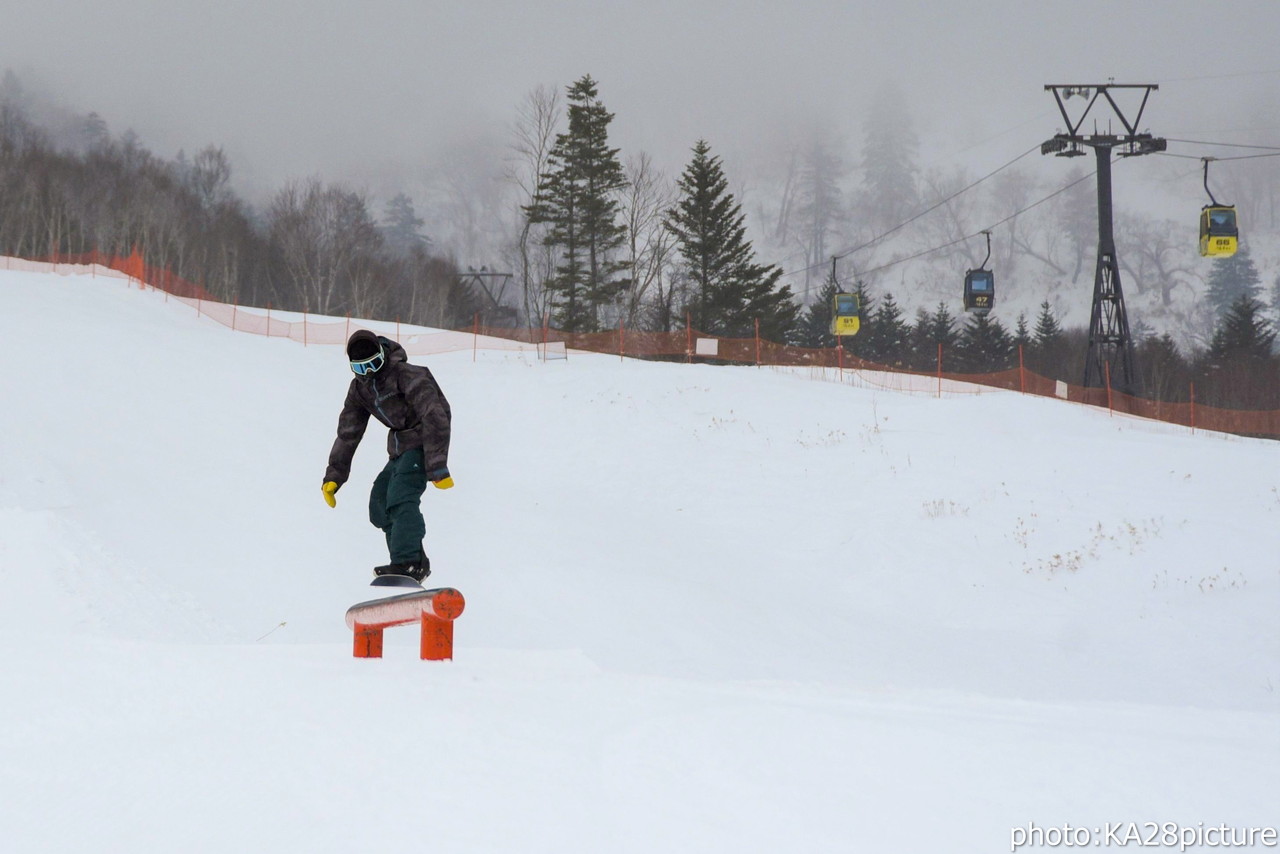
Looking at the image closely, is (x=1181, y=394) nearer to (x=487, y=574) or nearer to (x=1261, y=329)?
(x=1261, y=329)

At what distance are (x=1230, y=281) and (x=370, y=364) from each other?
146877mm

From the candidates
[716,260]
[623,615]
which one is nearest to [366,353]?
[623,615]

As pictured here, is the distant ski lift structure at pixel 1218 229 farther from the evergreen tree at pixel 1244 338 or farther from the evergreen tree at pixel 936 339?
the evergreen tree at pixel 1244 338

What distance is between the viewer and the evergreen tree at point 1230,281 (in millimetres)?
124812

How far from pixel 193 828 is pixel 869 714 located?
8.52ft

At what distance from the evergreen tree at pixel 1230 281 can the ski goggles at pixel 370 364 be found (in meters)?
142

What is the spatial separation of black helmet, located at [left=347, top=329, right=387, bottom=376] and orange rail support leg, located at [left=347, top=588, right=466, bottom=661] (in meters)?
1.48

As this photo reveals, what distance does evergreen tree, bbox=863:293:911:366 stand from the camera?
77500mm

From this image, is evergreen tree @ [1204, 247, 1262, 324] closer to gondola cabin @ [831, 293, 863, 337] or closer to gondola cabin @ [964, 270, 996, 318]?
gondola cabin @ [831, 293, 863, 337]

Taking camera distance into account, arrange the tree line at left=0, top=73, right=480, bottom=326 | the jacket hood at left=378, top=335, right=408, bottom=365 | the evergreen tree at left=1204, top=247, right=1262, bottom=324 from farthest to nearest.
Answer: the evergreen tree at left=1204, top=247, right=1262, bottom=324 < the tree line at left=0, top=73, right=480, bottom=326 < the jacket hood at left=378, top=335, right=408, bottom=365

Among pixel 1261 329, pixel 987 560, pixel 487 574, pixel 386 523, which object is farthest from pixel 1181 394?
pixel 386 523

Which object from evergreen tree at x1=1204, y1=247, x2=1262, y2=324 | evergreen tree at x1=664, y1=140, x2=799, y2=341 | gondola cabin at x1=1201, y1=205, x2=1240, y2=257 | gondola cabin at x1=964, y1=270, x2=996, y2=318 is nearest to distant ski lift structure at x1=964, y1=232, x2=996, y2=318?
gondola cabin at x1=964, y1=270, x2=996, y2=318

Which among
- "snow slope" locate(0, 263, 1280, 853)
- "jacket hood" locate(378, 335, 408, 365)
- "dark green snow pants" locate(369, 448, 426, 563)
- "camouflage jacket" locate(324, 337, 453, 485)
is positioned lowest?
"snow slope" locate(0, 263, 1280, 853)

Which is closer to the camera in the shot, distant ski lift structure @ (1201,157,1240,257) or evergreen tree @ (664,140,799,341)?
distant ski lift structure @ (1201,157,1240,257)
